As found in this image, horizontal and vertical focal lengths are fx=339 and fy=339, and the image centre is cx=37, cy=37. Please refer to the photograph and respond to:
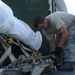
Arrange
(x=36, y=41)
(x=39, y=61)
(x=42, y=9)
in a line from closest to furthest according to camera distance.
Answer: (x=39, y=61)
(x=36, y=41)
(x=42, y=9)

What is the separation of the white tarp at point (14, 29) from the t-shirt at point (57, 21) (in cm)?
32

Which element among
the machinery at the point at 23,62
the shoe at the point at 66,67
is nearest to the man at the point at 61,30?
the shoe at the point at 66,67

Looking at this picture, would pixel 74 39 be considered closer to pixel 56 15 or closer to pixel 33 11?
pixel 56 15

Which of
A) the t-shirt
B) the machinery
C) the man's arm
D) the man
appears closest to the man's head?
the man

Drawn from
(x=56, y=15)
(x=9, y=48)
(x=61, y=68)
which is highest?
(x=56, y=15)

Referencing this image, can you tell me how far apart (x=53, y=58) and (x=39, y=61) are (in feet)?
1.11

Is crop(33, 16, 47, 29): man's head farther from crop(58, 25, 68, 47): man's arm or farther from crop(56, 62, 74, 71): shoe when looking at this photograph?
crop(56, 62, 74, 71): shoe

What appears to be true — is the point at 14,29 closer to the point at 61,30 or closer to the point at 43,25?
the point at 43,25

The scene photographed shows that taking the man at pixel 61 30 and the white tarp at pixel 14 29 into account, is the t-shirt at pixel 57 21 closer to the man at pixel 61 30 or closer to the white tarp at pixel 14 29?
the man at pixel 61 30

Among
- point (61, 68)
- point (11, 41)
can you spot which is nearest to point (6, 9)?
point (11, 41)

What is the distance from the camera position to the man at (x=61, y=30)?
5816 mm

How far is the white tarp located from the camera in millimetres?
5648

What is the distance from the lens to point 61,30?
19.1 feet

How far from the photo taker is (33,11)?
24.8ft
